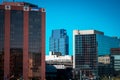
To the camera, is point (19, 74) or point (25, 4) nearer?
point (19, 74)

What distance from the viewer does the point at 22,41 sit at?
5645 inches

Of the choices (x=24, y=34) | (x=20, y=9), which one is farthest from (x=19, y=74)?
(x=20, y=9)

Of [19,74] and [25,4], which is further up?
[25,4]

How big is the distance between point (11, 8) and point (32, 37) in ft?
43.6

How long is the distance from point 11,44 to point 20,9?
13.6m

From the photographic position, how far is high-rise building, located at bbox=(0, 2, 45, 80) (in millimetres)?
140625

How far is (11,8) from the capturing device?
144m

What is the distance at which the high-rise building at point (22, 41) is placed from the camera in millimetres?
140625

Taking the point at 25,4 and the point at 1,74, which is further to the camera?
the point at 25,4

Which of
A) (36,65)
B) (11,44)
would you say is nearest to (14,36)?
(11,44)

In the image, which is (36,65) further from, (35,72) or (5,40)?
(5,40)

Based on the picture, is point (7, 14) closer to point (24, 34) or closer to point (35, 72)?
point (24, 34)

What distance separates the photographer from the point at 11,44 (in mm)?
142000

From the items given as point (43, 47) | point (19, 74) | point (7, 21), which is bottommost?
point (19, 74)
